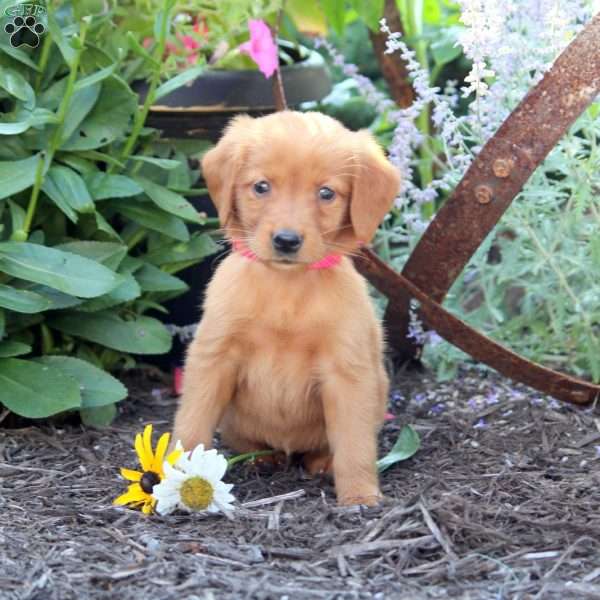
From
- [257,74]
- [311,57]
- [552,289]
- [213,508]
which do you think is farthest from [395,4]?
[213,508]

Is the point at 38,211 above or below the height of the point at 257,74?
below

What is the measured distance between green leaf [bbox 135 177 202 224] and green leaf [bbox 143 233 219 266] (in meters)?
0.22

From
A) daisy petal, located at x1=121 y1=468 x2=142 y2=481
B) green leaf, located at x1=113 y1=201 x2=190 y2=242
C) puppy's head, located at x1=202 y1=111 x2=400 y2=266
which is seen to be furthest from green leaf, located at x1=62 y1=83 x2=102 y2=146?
daisy petal, located at x1=121 y1=468 x2=142 y2=481

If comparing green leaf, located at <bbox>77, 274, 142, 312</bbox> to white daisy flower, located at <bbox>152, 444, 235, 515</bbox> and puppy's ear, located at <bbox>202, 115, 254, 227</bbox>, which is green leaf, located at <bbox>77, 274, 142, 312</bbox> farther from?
white daisy flower, located at <bbox>152, 444, 235, 515</bbox>

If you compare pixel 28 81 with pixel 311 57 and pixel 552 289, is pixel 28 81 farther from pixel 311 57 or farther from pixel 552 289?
pixel 552 289

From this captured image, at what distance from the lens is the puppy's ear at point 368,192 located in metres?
3.27

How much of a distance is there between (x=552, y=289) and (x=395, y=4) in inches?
61.7

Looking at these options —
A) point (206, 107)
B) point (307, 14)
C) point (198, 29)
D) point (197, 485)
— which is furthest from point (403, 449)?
point (307, 14)

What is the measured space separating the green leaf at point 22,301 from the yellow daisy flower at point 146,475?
63 cm

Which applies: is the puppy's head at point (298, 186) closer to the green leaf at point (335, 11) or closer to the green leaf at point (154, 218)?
the green leaf at point (154, 218)

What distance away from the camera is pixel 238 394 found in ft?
11.7

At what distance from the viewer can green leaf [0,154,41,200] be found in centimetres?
374

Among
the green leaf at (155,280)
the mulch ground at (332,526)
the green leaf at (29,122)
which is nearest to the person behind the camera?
the mulch ground at (332,526)

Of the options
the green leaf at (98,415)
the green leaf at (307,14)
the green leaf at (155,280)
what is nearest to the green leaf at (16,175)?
the green leaf at (155,280)
